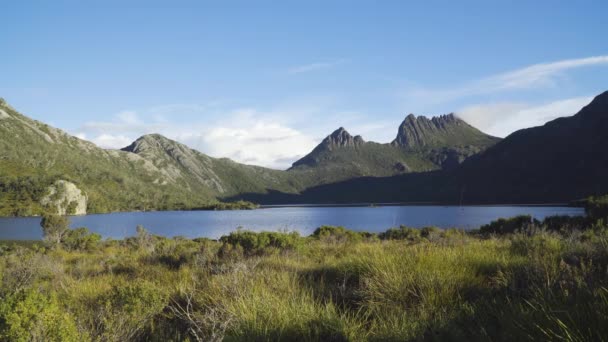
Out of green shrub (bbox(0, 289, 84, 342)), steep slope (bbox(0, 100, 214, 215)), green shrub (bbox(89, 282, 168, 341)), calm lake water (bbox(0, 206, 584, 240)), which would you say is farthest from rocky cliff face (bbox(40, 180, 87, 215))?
green shrub (bbox(0, 289, 84, 342))

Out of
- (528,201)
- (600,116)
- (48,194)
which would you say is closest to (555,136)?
(600,116)

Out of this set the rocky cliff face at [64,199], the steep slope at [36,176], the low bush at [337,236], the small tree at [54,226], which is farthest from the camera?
the rocky cliff face at [64,199]

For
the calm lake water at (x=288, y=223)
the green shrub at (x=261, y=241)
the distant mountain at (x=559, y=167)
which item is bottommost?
the calm lake water at (x=288, y=223)

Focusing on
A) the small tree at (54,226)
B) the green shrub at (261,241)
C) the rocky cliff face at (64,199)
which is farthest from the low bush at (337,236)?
the rocky cliff face at (64,199)

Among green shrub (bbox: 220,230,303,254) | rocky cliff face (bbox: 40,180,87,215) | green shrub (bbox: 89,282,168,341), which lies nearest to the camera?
green shrub (bbox: 89,282,168,341)

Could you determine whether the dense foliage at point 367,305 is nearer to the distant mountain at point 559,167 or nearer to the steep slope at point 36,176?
the steep slope at point 36,176

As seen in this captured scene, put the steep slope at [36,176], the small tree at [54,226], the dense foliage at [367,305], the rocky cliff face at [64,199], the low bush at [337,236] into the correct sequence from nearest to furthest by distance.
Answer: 1. the dense foliage at [367,305]
2. the low bush at [337,236]
3. the small tree at [54,226]
4. the steep slope at [36,176]
5. the rocky cliff face at [64,199]

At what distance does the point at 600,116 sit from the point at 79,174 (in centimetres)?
24250

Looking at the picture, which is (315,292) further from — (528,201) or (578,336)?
(528,201)

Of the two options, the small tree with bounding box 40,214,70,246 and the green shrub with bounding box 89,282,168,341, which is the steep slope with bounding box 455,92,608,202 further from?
the green shrub with bounding box 89,282,168,341

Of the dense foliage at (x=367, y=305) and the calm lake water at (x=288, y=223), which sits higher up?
the dense foliage at (x=367, y=305)

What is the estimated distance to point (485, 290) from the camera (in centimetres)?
536

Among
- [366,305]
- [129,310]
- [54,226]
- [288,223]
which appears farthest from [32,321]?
[288,223]

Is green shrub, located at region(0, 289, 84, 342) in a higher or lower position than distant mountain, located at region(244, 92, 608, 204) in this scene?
lower
